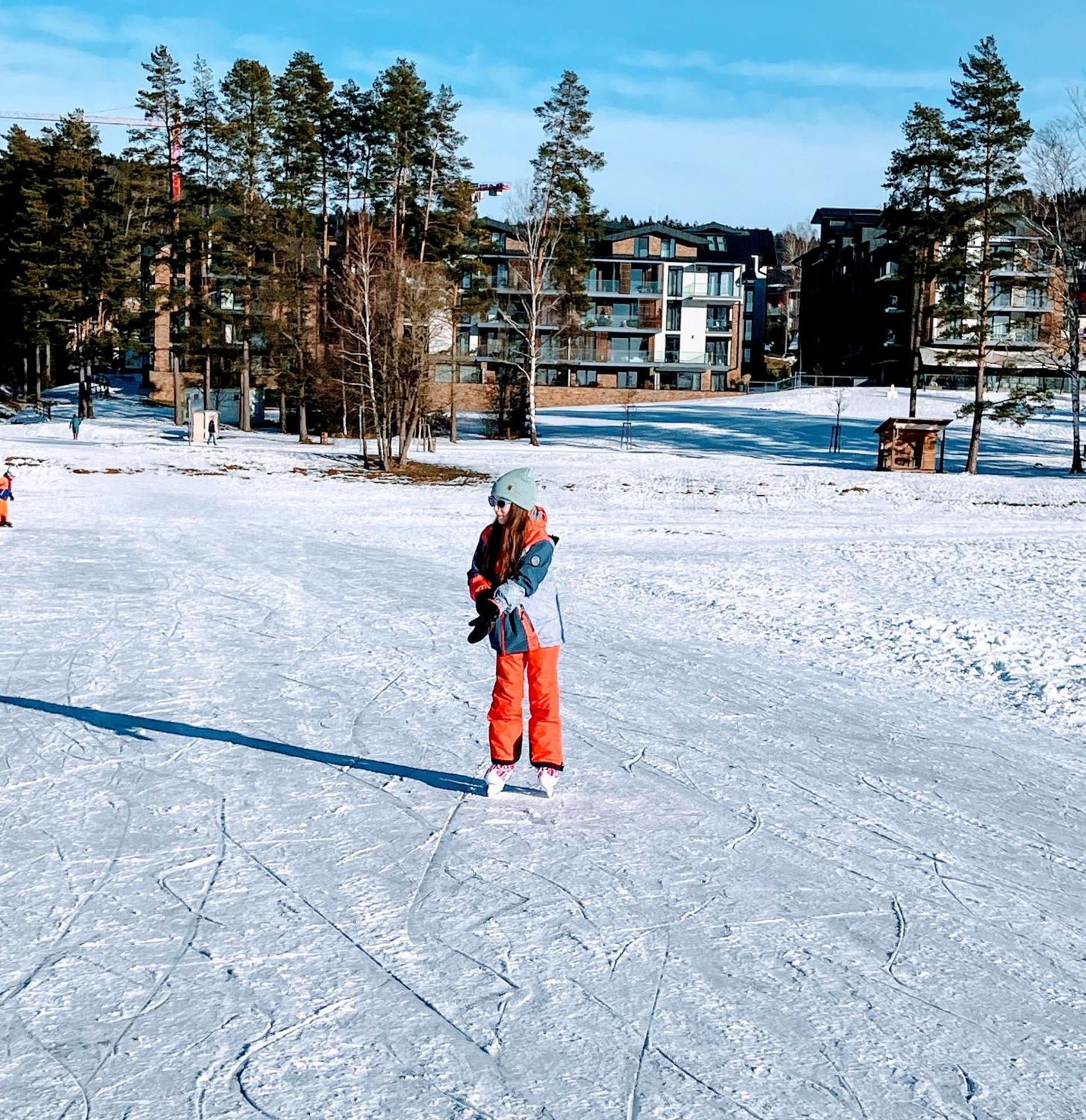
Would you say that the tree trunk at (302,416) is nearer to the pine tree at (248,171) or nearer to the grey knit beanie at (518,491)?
the pine tree at (248,171)

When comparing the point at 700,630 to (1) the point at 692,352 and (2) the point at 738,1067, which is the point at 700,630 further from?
(1) the point at 692,352

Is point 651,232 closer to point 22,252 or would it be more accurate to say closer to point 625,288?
point 625,288

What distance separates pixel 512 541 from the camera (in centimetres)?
A: 524

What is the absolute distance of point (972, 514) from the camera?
23797 mm

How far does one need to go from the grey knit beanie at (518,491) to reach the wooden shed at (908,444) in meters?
31.3

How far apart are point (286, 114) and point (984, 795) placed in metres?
49.7

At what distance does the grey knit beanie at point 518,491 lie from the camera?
518 centimetres

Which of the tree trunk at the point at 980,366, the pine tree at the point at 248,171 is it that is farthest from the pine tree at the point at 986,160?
the pine tree at the point at 248,171

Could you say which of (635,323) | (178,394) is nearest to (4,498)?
(178,394)

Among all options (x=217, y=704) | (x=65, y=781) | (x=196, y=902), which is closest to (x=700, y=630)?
(x=217, y=704)

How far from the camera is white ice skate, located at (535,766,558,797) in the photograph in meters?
5.47

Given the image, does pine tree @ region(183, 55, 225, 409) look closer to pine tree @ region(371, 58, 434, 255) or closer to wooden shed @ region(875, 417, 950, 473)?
pine tree @ region(371, 58, 434, 255)

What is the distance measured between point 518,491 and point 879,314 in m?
65.5

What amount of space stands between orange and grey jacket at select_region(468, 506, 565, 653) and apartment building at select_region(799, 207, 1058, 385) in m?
38.1
